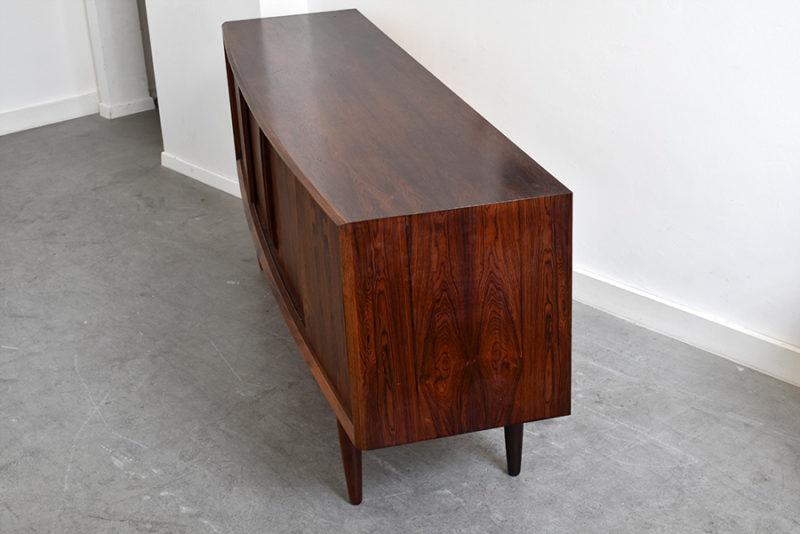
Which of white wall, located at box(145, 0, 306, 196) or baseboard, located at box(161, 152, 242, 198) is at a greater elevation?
white wall, located at box(145, 0, 306, 196)

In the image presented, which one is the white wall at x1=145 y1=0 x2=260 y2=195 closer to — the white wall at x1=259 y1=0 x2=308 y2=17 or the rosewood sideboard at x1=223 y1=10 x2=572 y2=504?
the white wall at x1=259 y1=0 x2=308 y2=17

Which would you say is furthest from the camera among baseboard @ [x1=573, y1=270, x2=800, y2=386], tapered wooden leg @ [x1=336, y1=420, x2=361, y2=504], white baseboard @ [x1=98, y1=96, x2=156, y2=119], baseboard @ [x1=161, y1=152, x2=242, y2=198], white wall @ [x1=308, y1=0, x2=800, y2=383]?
white baseboard @ [x1=98, y1=96, x2=156, y2=119]

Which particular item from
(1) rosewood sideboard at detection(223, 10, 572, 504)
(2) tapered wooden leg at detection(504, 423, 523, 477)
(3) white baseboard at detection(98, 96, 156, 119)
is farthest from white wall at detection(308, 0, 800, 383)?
(3) white baseboard at detection(98, 96, 156, 119)

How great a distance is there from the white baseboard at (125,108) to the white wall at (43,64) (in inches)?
5.2

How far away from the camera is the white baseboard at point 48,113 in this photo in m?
5.18

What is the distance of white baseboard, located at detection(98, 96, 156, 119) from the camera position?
5.42 metres

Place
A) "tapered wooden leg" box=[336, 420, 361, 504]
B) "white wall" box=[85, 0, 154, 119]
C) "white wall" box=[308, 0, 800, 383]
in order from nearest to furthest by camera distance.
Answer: "tapered wooden leg" box=[336, 420, 361, 504]
"white wall" box=[308, 0, 800, 383]
"white wall" box=[85, 0, 154, 119]

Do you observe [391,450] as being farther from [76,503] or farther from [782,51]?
[782,51]

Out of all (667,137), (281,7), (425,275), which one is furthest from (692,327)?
(281,7)

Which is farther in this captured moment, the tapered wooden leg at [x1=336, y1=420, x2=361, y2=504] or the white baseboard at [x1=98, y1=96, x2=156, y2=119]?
the white baseboard at [x1=98, y1=96, x2=156, y2=119]

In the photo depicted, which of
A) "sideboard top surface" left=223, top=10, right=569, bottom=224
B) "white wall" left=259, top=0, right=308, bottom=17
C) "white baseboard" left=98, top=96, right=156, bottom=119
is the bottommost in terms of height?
"white baseboard" left=98, top=96, right=156, bottom=119

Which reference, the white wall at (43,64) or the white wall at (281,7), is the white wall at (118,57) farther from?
the white wall at (281,7)

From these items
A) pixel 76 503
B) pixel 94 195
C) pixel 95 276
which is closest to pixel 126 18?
pixel 94 195

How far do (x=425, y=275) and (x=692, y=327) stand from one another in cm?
141
